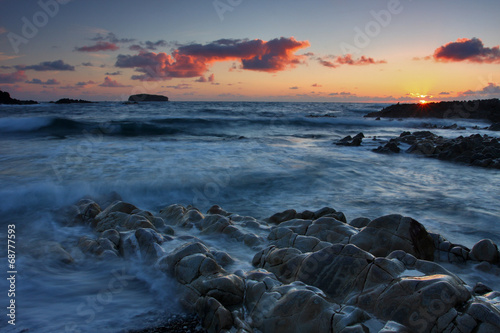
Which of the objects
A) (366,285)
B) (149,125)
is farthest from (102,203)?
(149,125)

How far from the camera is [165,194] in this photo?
7.79m

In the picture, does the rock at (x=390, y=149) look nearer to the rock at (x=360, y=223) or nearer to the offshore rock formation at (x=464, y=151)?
the offshore rock formation at (x=464, y=151)

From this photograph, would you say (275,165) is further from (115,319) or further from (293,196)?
(115,319)

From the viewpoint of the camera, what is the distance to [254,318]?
2.62 m

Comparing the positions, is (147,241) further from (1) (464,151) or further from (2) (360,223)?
(1) (464,151)

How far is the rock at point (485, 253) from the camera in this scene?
12.2 ft

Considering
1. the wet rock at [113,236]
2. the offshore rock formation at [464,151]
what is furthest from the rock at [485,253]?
the offshore rock formation at [464,151]

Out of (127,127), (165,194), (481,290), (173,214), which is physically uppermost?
(127,127)

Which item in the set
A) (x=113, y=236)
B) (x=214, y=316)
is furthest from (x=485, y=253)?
(x=113, y=236)

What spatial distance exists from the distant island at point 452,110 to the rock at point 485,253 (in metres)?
33.9

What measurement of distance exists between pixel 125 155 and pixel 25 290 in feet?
30.2

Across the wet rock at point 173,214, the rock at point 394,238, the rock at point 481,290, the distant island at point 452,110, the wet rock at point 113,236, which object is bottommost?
the wet rock at point 173,214

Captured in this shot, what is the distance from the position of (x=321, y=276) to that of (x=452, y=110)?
4241cm

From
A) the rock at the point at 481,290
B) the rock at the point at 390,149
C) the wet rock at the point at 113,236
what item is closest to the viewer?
the rock at the point at 481,290
